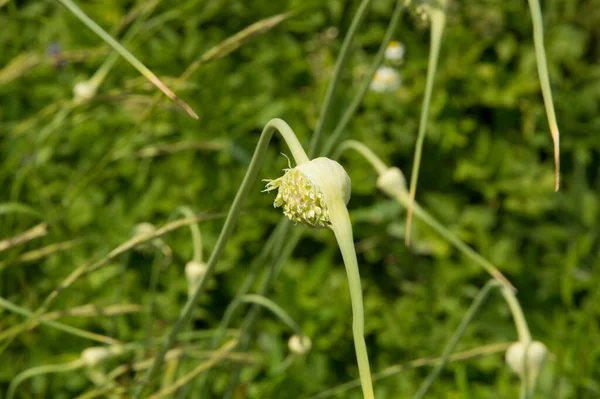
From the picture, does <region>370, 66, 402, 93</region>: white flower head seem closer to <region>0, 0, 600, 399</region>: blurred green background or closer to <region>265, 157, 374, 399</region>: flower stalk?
<region>0, 0, 600, 399</region>: blurred green background

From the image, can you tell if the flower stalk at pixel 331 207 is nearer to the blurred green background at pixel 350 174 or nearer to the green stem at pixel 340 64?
the green stem at pixel 340 64

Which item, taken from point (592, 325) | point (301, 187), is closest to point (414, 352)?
point (592, 325)

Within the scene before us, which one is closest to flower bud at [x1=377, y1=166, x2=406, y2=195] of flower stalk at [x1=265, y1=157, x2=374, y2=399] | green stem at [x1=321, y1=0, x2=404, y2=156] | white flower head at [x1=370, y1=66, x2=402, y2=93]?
green stem at [x1=321, y1=0, x2=404, y2=156]

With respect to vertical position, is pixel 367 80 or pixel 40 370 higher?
pixel 367 80

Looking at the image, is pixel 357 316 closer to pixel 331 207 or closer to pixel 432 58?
pixel 331 207

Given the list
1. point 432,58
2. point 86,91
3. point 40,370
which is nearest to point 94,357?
point 40,370

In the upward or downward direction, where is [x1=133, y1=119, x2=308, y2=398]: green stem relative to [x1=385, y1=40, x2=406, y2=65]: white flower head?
upward

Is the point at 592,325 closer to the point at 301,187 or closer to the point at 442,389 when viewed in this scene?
the point at 442,389
